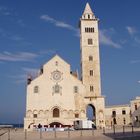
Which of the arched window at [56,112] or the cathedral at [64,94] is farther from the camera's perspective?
the arched window at [56,112]

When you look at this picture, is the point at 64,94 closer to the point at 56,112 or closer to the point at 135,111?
the point at 56,112

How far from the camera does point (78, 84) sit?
71188 millimetres

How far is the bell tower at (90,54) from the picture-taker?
73.2 metres

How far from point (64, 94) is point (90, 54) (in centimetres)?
1169

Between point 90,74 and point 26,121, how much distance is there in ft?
58.6

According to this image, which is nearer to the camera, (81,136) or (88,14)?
(81,136)

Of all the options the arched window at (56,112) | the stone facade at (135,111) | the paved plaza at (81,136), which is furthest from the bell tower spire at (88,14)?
the paved plaza at (81,136)

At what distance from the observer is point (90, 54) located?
247 feet

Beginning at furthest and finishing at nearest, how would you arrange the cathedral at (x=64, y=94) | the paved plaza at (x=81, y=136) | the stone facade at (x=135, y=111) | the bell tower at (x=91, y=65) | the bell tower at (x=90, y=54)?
the stone facade at (x=135, y=111)
the bell tower at (x=90, y=54)
the bell tower at (x=91, y=65)
the cathedral at (x=64, y=94)
the paved plaza at (x=81, y=136)

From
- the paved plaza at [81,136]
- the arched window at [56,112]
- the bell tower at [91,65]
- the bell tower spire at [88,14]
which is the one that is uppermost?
the bell tower spire at [88,14]

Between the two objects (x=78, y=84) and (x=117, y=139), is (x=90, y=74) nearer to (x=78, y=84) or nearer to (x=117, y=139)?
(x=78, y=84)

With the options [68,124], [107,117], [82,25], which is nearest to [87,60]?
[82,25]

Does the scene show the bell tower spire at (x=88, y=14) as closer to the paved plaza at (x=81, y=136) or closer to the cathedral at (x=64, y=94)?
the cathedral at (x=64, y=94)

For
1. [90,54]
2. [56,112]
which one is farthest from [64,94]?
[90,54]
